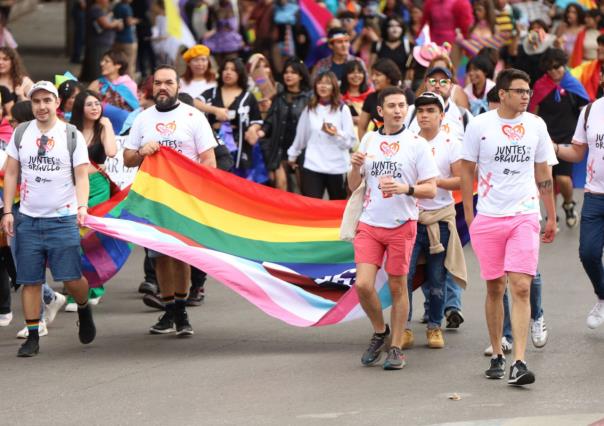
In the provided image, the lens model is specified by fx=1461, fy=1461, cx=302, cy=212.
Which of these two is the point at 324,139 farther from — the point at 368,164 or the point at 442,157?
the point at 368,164

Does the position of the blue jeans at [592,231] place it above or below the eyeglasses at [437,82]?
below

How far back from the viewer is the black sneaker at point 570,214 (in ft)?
53.0

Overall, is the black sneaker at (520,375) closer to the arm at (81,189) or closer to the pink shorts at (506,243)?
the pink shorts at (506,243)

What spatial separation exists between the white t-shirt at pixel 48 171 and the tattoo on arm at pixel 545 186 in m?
3.21

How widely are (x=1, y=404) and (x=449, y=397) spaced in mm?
2724

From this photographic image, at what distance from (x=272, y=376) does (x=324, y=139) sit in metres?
5.04

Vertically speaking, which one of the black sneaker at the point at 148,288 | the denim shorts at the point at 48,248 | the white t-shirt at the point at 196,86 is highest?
the white t-shirt at the point at 196,86

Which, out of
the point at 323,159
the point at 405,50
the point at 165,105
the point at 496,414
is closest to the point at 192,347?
the point at 165,105

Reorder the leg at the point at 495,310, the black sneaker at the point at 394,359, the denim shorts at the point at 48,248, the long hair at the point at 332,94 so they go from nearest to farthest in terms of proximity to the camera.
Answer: the leg at the point at 495,310
the black sneaker at the point at 394,359
the denim shorts at the point at 48,248
the long hair at the point at 332,94

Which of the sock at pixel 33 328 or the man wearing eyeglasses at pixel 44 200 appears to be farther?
the sock at pixel 33 328

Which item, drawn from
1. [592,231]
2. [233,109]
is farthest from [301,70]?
[592,231]

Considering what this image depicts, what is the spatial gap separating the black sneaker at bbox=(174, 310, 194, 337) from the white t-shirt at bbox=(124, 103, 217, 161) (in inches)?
47.4

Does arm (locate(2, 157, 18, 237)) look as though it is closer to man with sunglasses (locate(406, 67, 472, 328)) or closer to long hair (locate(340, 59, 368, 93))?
man with sunglasses (locate(406, 67, 472, 328))

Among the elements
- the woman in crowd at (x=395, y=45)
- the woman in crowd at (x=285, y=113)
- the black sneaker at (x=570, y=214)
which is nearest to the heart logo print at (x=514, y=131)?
the woman in crowd at (x=285, y=113)
